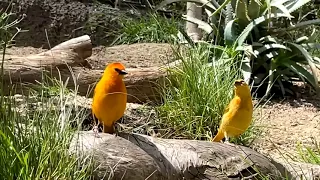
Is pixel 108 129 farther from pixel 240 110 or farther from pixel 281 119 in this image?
pixel 281 119

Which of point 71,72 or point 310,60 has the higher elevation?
point 71,72

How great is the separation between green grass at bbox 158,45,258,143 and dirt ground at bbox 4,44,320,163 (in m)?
0.37

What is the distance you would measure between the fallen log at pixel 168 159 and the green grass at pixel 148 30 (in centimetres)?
461

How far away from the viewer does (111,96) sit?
10.3 ft

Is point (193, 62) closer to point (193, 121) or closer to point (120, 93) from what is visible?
point (193, 121)

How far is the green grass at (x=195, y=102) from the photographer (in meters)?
4.57

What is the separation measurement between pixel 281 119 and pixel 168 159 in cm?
232

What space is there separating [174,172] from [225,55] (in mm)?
2574

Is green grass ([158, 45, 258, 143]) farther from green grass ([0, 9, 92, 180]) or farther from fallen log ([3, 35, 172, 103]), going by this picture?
green grass ([0, 9, 92, 180])

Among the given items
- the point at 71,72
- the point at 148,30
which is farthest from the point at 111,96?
the point at 148,30

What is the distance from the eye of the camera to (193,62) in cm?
485

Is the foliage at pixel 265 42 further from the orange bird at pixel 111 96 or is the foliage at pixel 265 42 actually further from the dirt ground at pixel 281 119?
the orange bird at pixel 111 96

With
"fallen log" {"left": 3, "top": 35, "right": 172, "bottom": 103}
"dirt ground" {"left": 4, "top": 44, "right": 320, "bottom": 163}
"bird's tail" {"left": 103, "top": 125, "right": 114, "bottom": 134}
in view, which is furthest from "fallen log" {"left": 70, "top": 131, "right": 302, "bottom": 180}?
"fallen log" {"left": 3, "top": 35, "right": 172, "bottom": 103}

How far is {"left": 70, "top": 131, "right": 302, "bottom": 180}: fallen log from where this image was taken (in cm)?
312
